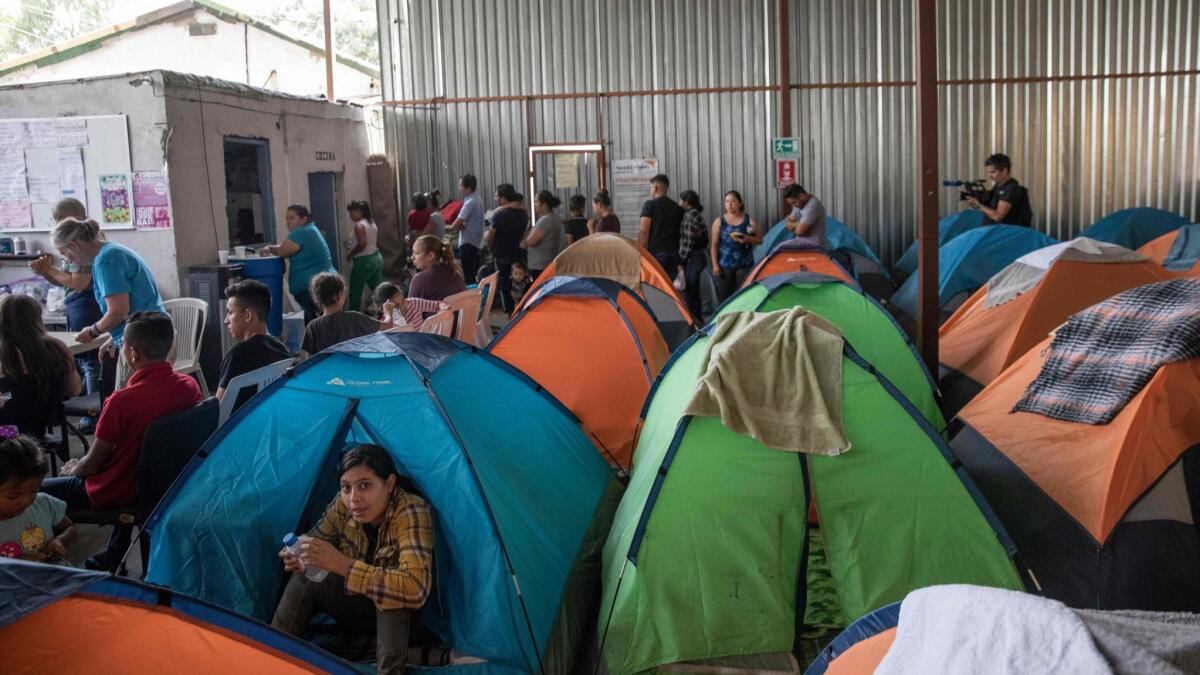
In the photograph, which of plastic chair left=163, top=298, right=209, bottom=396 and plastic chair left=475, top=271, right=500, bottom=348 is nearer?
plastic chair left=163, top=298, right=209, bottom=396

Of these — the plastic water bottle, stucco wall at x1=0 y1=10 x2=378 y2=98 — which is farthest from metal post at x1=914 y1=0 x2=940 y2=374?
stucco wall at x1=0 y1=10 x2=378 y2=98

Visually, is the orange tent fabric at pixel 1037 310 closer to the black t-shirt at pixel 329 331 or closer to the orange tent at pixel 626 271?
the orange tent at pixel 626 271

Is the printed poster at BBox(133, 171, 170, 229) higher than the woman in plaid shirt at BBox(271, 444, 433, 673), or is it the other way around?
the printed poster at BBox(133, 171, 170, 229)

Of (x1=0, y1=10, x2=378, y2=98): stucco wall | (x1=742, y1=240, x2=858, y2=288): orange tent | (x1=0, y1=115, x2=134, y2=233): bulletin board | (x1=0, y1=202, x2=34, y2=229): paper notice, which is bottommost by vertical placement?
(x1=742, y1=240, x2=858, y2=288): orange tent

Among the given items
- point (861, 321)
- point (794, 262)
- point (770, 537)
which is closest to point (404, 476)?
point (770, 537)

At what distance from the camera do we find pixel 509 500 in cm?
429

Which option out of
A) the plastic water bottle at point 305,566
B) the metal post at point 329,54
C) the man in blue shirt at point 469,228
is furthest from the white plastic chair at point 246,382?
the metal post at point 329,54

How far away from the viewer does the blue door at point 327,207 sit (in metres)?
12.6

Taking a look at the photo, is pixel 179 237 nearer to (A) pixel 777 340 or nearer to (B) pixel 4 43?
(A) pixel 777 340

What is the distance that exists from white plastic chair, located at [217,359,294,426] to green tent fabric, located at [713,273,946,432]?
2.59 metres

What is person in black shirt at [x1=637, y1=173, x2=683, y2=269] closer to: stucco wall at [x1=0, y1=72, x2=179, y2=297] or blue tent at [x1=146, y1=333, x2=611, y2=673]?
stucco wall at [x1=0, y1=72, x2=179, y2=297]

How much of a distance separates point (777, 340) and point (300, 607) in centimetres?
226

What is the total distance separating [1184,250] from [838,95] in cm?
531

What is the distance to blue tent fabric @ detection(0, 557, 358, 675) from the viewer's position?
256 cm
